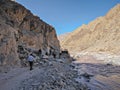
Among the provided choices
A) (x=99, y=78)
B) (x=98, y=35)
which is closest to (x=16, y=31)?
(x=99, y=78)

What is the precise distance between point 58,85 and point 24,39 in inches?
707

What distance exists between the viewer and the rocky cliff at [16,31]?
60.3 ft

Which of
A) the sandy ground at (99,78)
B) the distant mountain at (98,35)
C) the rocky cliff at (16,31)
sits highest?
the distant mountain at (98,35)

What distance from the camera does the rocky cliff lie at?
60.3 ft

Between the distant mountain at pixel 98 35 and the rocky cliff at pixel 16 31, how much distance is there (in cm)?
6195

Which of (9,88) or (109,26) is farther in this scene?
(109,26)

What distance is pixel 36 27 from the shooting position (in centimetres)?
3747

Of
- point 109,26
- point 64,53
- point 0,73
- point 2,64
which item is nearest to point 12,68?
point 2,64

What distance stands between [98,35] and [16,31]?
4249 inches

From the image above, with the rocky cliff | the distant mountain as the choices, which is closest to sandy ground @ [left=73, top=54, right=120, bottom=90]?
the rocky cliff

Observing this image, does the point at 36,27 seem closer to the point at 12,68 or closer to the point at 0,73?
the point at 12,68

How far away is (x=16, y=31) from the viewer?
23703 mm

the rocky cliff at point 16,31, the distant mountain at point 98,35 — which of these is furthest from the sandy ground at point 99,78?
the distant mountain at point 98,35

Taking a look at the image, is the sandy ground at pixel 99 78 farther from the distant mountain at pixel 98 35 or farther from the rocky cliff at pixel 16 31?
the distant mountain at pixel 98 35
